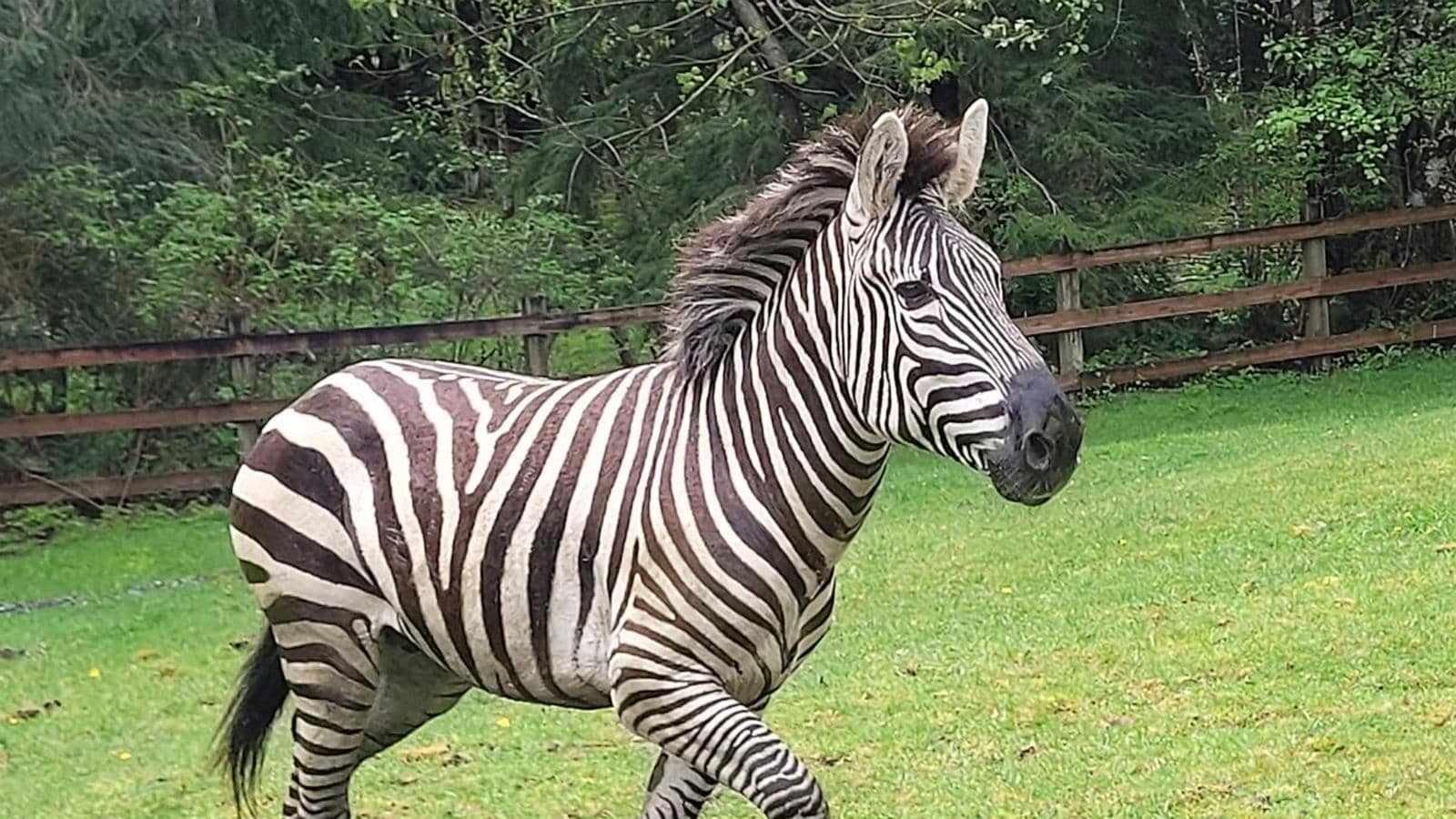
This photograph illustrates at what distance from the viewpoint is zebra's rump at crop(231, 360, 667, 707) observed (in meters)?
4.12

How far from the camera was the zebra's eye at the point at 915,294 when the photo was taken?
12.4ft

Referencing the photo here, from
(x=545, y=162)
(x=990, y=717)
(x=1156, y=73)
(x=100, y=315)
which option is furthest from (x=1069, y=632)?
(x=1156, y=73)

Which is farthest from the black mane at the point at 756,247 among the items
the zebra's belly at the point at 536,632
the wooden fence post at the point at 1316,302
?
the wooden fence post at the point at 1316,302

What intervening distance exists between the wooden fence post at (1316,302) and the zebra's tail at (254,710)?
41.7ft

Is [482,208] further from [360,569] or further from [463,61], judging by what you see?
[360,569]

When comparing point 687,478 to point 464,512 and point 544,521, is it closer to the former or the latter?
point 544,521

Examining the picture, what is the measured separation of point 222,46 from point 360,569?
1086 cm

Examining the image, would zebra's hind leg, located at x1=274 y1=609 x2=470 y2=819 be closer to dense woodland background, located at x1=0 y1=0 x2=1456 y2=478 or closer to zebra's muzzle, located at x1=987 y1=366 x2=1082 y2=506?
zebra's muzzle, located at x1=987 y1=366 x2=1082 y2=506

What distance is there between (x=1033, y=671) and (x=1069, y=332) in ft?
25.9

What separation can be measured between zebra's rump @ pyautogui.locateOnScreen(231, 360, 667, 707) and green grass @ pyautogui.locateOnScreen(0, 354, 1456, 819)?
6.35 feet

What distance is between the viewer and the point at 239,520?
460cm

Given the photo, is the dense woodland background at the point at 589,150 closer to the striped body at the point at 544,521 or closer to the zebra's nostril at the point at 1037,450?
the striped body at the point at 544,521

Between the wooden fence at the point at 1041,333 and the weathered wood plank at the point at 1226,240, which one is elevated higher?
the weathered wood plank at the point at 1226,240

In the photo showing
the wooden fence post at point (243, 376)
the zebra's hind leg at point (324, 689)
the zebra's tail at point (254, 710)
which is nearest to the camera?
the zebra's hind leg at point (324, 689)
